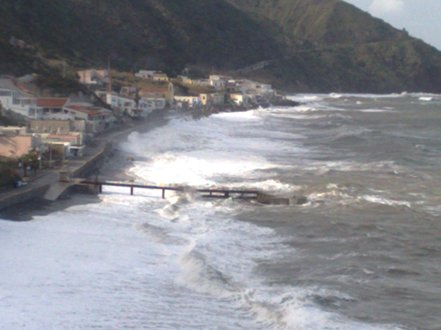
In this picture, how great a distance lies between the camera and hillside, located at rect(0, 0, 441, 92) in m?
65.6

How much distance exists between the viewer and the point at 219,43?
105062mm

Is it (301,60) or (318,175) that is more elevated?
(301,60)

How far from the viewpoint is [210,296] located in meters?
12.0

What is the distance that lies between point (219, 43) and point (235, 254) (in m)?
92.4

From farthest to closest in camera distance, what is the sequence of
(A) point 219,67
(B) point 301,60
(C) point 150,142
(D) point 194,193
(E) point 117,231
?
(B) point 301,60 < (A) point 219,67 < (C) point 150,142 < (D) point 194,193 < (E) point 117,231

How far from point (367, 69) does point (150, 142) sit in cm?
10444

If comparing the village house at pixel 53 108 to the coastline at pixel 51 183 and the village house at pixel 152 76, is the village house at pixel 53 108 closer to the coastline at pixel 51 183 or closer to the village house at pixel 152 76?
the coastline at pixel 51 183

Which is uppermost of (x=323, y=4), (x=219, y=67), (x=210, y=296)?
(x=323, y=4)

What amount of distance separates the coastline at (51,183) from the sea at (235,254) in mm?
481

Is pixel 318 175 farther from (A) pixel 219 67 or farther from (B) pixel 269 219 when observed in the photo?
(A) pixel 219 67

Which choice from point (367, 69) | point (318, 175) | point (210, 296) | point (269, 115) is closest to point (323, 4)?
point (367, 69)

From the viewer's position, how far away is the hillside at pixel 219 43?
215 feet

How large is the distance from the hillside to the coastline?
16.0m

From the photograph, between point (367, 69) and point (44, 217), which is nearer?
point (44, 217)
